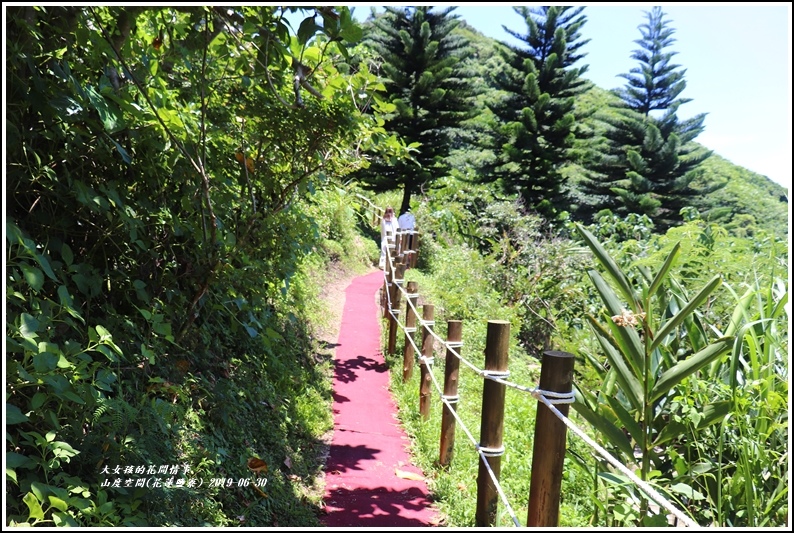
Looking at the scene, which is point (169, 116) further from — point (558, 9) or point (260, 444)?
point (558, 9)

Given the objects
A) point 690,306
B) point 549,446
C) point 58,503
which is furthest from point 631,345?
point 58,503

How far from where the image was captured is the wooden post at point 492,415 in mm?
2492

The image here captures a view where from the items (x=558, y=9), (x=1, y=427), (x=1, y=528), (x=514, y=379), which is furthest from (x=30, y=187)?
(x=558, y=9)

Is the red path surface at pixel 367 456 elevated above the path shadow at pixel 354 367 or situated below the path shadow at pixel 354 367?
below

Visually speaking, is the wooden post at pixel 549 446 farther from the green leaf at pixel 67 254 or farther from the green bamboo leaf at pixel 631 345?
the green leaf at pixel 67 254

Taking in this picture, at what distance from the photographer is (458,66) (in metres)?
16.7

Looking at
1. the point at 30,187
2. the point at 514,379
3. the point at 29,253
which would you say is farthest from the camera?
the point at 514,379

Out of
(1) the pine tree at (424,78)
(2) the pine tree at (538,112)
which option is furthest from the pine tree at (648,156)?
(1) the pine tree at (424,78)

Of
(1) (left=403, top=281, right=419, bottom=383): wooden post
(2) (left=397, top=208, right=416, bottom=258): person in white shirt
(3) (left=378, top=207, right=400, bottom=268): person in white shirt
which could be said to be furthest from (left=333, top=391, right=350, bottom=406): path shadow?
(3) (left=378, top=207, right=400, bottom=268): person in white shirt

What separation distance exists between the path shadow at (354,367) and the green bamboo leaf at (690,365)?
11.7 feet

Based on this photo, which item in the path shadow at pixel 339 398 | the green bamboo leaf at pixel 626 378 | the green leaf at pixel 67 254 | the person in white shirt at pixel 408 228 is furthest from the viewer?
the person in white shirt at pixel 408 228

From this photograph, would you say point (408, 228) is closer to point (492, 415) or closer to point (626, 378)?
point (492, 415)

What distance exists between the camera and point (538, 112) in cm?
1655

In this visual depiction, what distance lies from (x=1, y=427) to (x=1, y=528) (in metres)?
0.25
